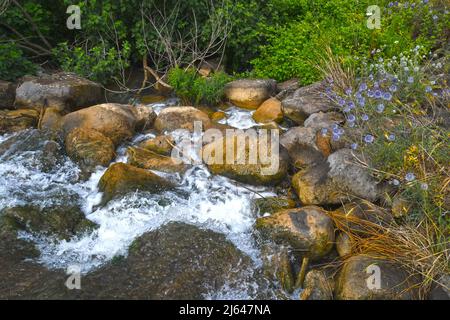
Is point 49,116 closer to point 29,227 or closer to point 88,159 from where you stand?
point 88,159

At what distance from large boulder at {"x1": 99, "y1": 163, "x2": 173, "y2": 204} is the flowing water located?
8cm

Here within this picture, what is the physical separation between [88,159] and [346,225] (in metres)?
2.72

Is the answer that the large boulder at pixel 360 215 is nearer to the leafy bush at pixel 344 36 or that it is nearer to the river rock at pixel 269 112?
the river rock at pixel 269 112

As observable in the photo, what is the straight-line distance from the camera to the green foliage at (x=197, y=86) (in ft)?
20.4

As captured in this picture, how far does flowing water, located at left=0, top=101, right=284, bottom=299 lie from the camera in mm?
3916

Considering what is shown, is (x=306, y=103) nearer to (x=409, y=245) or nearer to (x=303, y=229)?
(x=303, y=229)

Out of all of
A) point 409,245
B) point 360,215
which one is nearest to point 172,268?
point 360,215

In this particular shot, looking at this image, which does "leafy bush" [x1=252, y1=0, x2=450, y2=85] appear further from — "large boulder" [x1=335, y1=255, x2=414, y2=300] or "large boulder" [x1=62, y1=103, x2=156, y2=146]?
"large boulder" [x1=335, y1=255, x2=414, y2=300]

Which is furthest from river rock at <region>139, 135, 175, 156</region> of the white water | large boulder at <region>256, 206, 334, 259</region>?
large boulder at <region>256, 206, 334, 259</region>

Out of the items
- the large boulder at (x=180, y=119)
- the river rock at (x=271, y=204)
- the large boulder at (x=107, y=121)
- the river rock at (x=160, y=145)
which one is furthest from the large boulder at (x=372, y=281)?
the large boulder at (x=107, y=121)

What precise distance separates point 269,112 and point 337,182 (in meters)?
1.90

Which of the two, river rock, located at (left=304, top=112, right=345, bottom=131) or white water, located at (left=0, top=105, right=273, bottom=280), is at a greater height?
river rock, located at (left=304, top=112, right=345, bottom=131)

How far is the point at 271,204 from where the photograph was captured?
4.39 metres
